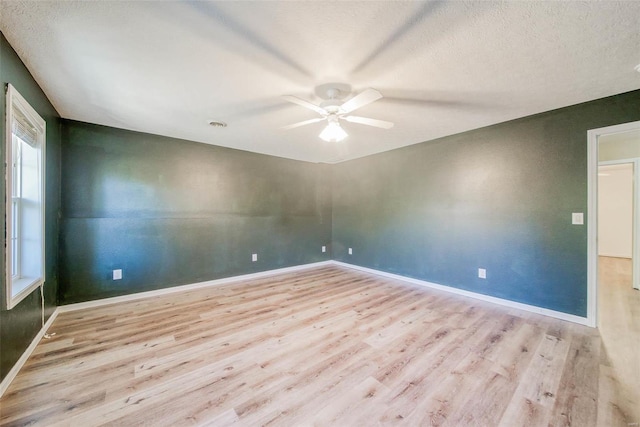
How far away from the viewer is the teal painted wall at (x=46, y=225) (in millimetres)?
1512

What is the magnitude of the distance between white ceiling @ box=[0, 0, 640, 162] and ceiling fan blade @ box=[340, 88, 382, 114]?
19cm

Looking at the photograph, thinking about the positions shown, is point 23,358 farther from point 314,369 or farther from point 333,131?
point 333,131

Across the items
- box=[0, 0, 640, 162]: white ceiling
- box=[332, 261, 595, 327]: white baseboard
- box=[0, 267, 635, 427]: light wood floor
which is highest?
box=[0, 0, 640, 162]: white ceiling

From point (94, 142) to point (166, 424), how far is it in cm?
334

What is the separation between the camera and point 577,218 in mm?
2482

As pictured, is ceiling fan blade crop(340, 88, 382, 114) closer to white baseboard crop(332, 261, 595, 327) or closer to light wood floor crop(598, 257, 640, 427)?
light wood floor crop(598, 257, 640, 427)

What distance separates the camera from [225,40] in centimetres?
153

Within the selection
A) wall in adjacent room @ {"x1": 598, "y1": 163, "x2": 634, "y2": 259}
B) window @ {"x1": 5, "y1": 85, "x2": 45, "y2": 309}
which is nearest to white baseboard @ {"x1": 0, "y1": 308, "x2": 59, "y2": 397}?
window @ {"x1": 5, "y1": 85, "x2": 45, "y2": 309}

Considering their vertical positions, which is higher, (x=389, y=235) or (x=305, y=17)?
(x=305, y=17)

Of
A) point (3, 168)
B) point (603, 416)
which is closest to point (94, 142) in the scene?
point (3, 168)

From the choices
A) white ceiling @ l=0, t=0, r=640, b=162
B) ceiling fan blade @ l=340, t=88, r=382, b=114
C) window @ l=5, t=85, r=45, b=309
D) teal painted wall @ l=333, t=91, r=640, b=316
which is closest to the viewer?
white ceiling @ l=0, t=0, r=640, b=162

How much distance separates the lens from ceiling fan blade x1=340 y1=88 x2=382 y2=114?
1.77m

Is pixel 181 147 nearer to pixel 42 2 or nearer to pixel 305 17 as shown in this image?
pixel 42 2

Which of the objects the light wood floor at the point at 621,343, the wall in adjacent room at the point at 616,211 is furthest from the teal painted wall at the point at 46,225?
the wall in adjacent room at the point at 616,211
